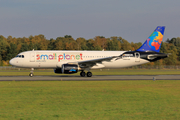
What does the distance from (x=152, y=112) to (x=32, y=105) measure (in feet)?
21.2

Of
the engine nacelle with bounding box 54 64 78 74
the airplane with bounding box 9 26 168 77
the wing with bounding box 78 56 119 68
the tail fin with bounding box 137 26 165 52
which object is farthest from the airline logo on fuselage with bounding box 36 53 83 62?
the tail fin with bounding box 137 26 165 52

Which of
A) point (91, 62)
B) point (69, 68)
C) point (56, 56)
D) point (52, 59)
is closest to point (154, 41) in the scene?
point (91, 62)

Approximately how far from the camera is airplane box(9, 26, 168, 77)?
1522 inches

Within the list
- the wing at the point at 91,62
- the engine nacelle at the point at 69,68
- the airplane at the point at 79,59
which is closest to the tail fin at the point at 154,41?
the airplane at the point at 79,59

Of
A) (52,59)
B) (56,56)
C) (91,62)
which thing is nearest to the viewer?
(91,62)

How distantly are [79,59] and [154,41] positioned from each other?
1402 cm

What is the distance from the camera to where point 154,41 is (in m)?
44.0

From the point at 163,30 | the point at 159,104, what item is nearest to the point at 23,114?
the point at 159,104

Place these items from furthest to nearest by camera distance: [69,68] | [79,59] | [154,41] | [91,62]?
1. [154,41]
2. [79,59]
3. [91,62]
4. [69,68]

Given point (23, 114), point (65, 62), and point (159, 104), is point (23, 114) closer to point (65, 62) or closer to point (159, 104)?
point (159, 104)

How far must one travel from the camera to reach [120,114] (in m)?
11.5

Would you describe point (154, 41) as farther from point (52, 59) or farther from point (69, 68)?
point (52, 59)

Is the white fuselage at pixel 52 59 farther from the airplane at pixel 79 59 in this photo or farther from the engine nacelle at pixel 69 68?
the engine nacelle at pixel 69 68

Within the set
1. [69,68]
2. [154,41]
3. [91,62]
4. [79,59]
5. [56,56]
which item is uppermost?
[154,41]
